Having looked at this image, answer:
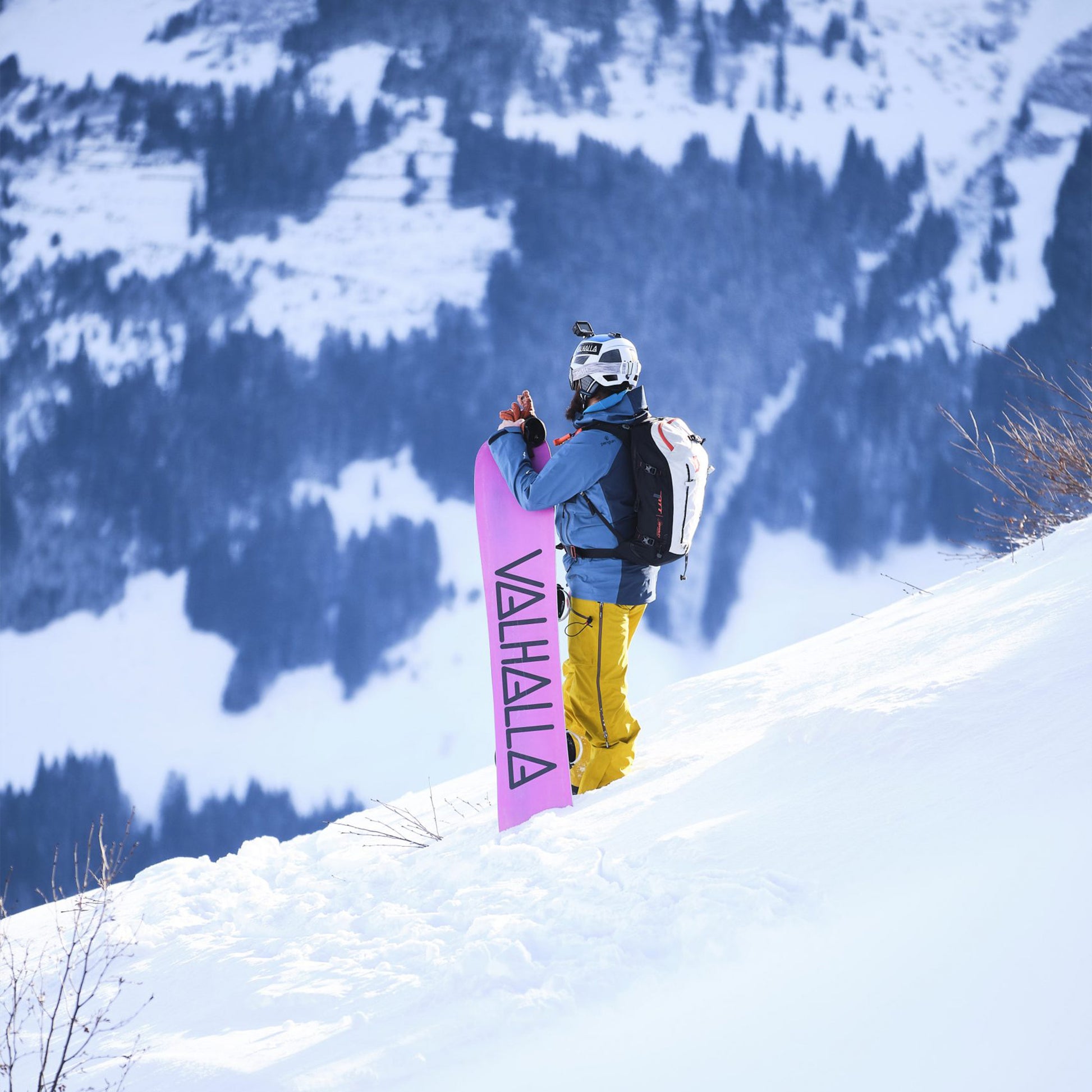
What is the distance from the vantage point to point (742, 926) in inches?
74.8

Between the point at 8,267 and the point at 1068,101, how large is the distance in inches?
1406

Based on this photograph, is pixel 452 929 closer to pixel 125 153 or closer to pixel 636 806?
pixel 636 806

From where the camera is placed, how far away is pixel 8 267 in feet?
96.3

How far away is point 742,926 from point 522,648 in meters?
1.70

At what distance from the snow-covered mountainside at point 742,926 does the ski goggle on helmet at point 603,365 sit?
4.39 ft

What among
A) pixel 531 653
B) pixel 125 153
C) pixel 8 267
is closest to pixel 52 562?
pixel 8 267

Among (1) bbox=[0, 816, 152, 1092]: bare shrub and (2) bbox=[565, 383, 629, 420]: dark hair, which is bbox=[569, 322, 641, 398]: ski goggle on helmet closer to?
(2) bbox=[565, 383, 629, 420]: dark hair

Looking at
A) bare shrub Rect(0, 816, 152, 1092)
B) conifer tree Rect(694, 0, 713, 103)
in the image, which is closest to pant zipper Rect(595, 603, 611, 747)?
bare shrub Rect(0, 816, 152, 1092)

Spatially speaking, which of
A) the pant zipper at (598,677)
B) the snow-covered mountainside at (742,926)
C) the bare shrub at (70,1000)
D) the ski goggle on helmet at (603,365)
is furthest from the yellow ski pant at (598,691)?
the bare shrub at (70,1000)

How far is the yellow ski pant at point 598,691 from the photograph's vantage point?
11.0 feet

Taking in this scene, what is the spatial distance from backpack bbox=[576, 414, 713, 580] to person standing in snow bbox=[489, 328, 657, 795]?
2 centimetres

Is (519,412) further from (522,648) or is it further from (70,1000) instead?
(70,1000)

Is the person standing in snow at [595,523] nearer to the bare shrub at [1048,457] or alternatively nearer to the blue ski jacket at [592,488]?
the blue ski jacket at [592,488]

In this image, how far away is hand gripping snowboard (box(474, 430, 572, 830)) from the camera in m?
3.34
